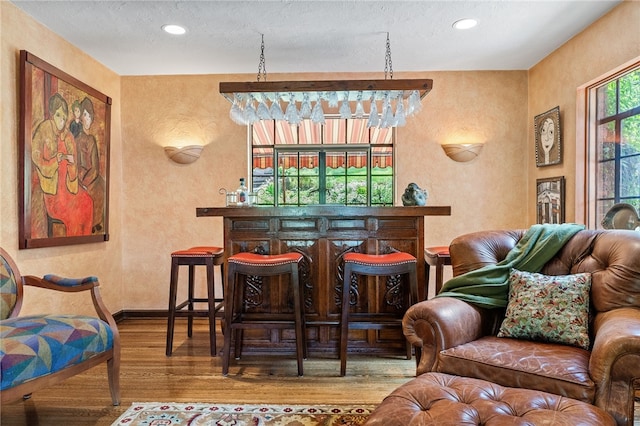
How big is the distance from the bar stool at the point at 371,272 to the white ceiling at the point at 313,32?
185cm

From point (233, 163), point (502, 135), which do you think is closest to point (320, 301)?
point (233, 163)

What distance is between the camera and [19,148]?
9.34ft

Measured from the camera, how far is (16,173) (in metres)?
2.84

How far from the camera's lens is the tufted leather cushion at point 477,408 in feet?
4.16

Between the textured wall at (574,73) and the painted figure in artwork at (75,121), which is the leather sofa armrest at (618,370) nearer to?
the textured wall at (574,73)

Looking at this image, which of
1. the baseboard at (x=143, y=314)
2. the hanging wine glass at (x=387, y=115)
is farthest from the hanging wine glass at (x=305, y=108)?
the baseboard at (x=143, y=314)

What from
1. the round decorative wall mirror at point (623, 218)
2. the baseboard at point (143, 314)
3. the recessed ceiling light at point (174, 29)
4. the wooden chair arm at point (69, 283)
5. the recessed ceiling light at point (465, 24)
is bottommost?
the baseboard at point (143, 314)

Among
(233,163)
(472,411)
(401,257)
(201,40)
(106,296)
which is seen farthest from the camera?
(233,163)

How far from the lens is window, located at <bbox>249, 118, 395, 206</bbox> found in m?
4.43

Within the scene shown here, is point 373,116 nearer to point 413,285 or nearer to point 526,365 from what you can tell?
point 413,285

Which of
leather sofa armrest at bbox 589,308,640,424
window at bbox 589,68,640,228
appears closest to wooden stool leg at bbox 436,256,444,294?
leather sofa armrest at bbox 589,308,640,424

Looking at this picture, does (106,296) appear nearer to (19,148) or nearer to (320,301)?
(19,148)

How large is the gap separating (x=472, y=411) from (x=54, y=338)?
1902 mm

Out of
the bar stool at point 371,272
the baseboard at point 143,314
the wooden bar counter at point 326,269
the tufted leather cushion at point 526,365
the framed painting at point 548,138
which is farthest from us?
the baseboard at point 143,314
